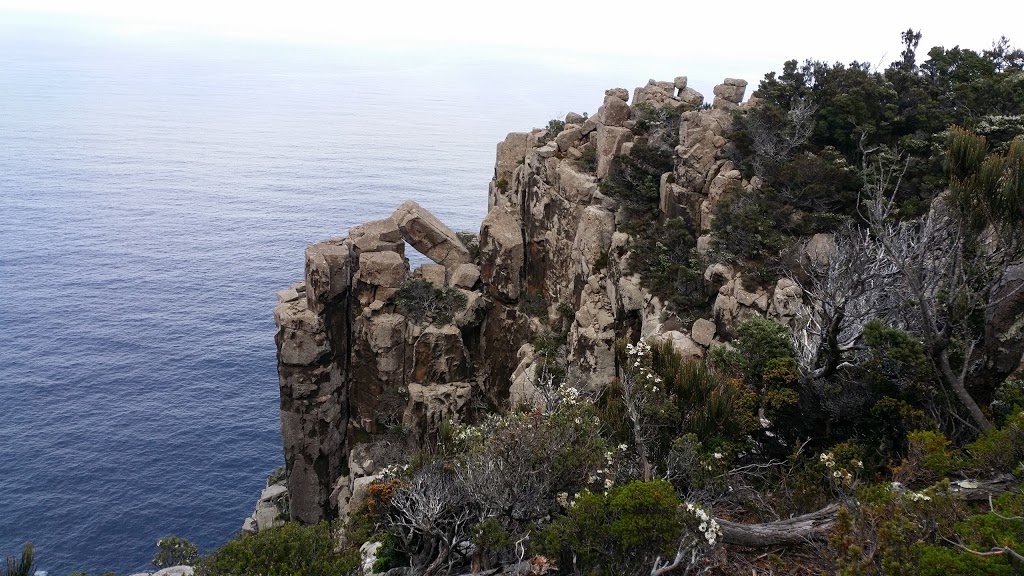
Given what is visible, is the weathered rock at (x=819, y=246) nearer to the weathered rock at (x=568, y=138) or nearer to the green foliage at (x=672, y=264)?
the green foliage at (x=672, y=264)

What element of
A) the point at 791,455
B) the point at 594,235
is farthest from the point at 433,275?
the point at 791,455

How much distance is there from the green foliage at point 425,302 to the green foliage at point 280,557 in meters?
29.5

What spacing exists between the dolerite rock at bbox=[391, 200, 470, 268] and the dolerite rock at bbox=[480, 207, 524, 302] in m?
2.16

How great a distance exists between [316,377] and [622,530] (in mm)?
34624

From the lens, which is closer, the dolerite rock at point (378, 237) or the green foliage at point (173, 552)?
the green foliage at point (173, 552)

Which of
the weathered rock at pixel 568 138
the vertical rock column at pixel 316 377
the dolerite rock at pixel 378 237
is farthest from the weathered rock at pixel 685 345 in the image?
the vertical rock column at pixel 316 377

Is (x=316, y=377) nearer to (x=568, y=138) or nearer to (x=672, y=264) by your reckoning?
(x=568, y=138)

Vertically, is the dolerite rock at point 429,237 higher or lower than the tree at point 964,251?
lower

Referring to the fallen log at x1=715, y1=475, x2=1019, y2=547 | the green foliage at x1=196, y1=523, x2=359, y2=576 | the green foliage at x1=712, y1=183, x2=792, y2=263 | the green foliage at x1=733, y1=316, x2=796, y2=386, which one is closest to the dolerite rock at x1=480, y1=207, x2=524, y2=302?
the green foliage at x1=712, y1=183, x2=792, y2=263

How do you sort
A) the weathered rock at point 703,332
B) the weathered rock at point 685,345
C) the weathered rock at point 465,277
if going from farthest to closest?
the weathered rock at point 465,277
the weathered rock at point 703,332
the weathered rock at point 685,345

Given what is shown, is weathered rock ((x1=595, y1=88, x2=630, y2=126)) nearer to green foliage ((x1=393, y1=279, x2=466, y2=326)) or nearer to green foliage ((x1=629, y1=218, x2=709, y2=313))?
green foliage ((x1=629, y1=218, x2=709, y2=313))

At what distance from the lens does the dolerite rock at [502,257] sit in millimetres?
47344

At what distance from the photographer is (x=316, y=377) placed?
145ft

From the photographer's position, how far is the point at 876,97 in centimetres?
3616
